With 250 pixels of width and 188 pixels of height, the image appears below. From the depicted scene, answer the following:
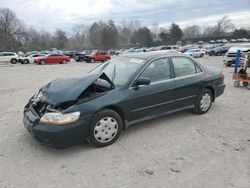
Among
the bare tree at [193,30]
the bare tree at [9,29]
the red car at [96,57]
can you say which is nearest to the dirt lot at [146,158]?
the red car at [96,57]

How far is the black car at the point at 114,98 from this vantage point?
325cm

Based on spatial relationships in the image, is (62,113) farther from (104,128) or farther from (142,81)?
(142,81)

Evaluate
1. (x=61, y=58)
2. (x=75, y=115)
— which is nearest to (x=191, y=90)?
(x=75, y=115)

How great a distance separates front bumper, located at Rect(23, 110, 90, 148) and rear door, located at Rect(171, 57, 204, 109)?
2.12 metres

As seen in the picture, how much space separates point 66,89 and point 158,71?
6.07 ft

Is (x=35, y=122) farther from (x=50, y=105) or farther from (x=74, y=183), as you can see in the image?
(x=74, y=183)

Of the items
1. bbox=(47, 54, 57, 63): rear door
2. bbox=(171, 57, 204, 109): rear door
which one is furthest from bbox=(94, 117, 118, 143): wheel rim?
bbox=(47, 54, 57, 63): rear door

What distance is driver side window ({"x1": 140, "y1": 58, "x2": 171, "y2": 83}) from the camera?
412cm

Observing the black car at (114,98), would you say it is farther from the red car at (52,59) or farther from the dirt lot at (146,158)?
the red car at (52,59)

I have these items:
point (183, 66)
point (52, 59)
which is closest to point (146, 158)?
point (183, 66)

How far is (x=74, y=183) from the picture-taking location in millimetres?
2758

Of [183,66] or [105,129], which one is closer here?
[105,129]

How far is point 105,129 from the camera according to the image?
3.57 meters

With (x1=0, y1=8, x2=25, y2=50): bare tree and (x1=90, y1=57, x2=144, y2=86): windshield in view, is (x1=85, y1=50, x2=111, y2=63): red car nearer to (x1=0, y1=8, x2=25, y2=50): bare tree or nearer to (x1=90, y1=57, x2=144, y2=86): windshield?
(x1=90, y1=57, x2=144, y2=86): windshield
